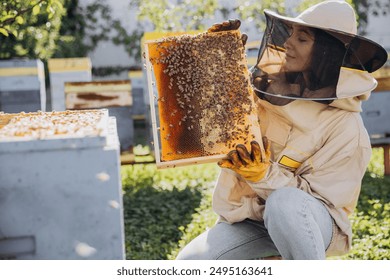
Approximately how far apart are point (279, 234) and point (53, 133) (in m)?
1.05

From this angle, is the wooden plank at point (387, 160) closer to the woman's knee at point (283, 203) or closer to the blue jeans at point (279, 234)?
the blue jeans at point (279, 234)

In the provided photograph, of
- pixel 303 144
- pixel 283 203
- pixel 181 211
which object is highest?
pixel 303 144

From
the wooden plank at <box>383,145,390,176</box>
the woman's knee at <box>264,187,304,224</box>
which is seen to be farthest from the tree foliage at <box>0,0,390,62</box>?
the wooden plank at <box>383,145,390,176</box>

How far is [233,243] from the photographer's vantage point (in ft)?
8.02

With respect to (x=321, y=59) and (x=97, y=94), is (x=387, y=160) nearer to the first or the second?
(x=97, y=94)

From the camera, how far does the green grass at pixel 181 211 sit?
3.89 m

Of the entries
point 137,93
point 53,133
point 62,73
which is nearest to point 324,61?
point 53,133

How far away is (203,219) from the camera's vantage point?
4.43 m

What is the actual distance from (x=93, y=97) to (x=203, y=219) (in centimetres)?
201

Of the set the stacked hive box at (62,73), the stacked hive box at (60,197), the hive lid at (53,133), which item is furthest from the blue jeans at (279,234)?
the stacked hive box at (62,73)

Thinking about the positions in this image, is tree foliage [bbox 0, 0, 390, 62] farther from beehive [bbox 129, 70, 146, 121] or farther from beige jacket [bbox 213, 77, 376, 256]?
beige jacket [bbox 213, 77, 376, 256]

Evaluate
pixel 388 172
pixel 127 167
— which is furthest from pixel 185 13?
pixel 388 172

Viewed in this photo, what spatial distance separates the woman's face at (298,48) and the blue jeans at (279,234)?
0.50 meters

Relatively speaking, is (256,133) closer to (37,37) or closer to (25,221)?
(25,221)
